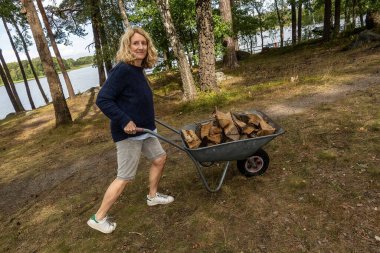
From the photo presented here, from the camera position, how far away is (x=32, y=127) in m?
13.2

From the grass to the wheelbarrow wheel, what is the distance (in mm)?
122

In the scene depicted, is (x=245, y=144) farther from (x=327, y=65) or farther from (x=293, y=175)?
(x=327, y=65)

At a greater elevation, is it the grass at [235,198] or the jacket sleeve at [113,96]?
the jacket sleeve at [113,96]

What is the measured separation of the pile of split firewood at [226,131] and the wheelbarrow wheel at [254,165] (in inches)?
20.0

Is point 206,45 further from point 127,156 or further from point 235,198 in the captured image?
point 127,156

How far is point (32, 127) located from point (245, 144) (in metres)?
12.2

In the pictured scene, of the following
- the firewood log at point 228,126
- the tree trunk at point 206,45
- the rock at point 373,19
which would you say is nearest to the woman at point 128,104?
the firewood log at point 228,126

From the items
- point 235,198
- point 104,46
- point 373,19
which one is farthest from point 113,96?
point 373,19

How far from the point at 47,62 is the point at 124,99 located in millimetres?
8505

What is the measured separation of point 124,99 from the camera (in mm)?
3420

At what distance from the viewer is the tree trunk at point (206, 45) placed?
A: 33.2 feet

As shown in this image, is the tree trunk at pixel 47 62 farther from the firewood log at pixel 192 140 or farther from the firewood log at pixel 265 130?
the firewood log at pixel 265 130

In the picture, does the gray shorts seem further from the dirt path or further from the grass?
the dirt path

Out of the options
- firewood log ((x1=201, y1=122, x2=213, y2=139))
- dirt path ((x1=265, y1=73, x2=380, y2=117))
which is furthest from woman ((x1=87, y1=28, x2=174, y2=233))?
dirt path ((x1=265, y1=73, x2=380, y2=117))
